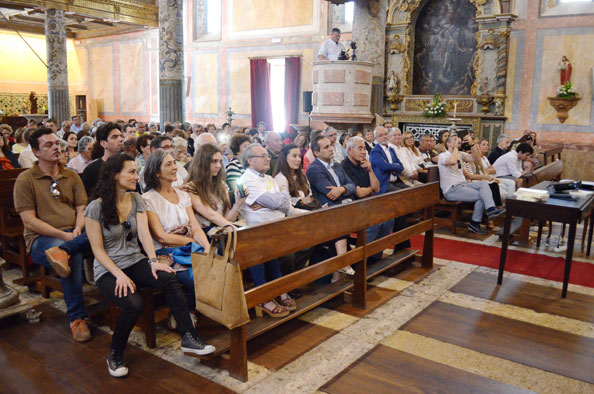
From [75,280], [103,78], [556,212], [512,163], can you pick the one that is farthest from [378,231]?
[103,78]

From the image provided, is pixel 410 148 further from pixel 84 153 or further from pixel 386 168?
pixel 84 153

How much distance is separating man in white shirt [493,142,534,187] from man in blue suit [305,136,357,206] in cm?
351

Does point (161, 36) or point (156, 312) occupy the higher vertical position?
point (161, 36)

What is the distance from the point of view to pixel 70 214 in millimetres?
3516

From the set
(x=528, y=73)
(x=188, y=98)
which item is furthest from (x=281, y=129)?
(x=528, y=73)

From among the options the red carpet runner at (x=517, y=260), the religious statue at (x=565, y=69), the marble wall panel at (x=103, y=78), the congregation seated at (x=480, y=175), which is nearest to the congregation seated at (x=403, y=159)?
the congregation seated at (x=480, y=175)

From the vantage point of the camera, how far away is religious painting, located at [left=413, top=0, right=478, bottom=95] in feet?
37.8

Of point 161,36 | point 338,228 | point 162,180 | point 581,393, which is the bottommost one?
point 581,393

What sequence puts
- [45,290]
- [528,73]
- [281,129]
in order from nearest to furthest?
[45,290] < [528,73] < [281,129]

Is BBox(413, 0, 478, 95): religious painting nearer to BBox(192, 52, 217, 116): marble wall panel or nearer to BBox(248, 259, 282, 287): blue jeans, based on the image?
BBox(192, 52, 217, 116): marble wall panel

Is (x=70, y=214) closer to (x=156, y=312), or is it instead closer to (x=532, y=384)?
(x=156, y=312)

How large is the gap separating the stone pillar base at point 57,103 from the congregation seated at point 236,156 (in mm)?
9342

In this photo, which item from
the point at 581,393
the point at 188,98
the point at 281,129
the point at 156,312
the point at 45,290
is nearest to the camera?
the point at 581,393

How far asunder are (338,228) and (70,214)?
1918 millimetres
